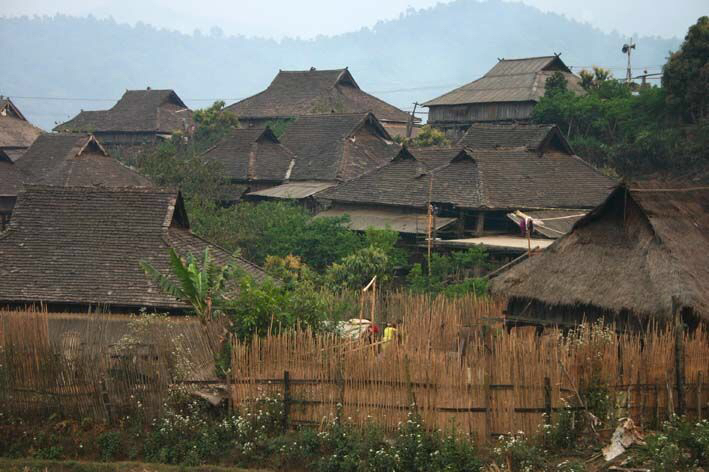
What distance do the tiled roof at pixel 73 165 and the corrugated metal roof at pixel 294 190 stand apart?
14.4ft

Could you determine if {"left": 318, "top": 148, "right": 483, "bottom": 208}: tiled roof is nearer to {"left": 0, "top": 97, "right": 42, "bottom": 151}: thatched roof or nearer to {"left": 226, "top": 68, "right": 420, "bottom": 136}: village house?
{"left": 226, "top": 68, "right": 420, "bottom": 136}: village house

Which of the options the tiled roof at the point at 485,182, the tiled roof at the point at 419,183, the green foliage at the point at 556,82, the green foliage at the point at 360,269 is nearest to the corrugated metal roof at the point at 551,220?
the tiled roof at the point at 485,182

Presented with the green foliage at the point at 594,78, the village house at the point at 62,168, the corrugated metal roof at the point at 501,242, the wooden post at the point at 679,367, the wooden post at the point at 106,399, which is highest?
the green foliage at the point at 594,78

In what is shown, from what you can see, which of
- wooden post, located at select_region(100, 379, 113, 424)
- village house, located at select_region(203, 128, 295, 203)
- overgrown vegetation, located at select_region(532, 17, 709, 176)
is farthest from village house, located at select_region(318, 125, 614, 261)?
wooden post, located at select_region(100, 379, 113, 424)

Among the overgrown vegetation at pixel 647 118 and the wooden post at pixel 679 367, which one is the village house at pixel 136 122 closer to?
the overgrown vegetation at pixel 647 118

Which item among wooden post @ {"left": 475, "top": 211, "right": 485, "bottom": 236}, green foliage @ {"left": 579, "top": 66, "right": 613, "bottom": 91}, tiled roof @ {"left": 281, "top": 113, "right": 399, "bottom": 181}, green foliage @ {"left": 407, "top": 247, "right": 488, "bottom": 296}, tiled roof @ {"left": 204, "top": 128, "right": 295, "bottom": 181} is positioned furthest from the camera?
green foliage @ {"left": 579, "top": 66, "right": 613, "bottom": 91}

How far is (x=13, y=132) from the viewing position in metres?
49.9

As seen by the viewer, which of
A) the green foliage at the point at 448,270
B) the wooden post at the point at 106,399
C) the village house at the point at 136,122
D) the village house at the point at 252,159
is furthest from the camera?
the village house at the point at 136,122

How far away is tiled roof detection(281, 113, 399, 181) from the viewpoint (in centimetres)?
3869

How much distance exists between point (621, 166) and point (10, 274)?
80.5 feet

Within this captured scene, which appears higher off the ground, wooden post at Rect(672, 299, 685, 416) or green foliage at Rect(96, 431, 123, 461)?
wooden post at Rect(672, 299, 685, 416)

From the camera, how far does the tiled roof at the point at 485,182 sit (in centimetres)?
2917

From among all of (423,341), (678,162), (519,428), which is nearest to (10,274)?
(423,341)

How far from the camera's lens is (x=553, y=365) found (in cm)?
1334
